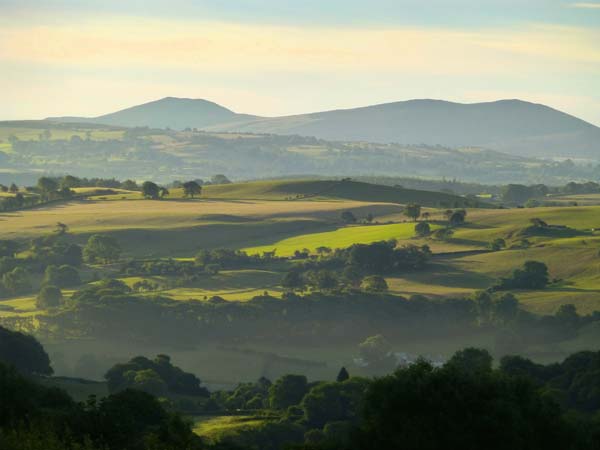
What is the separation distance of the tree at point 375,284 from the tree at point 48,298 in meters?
44.0

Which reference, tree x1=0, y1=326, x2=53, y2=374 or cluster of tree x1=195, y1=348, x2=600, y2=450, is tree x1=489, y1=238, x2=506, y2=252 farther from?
cluster of tree x1=195, y1=348, x2=600, y2=450

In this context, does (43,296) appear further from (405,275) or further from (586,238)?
(586,238)

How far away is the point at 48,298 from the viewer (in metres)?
171

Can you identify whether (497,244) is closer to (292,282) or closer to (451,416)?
(292,282)

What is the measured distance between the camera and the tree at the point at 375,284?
174875 mm

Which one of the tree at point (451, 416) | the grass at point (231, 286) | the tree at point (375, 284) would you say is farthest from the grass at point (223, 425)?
the tree at point (375, 284)

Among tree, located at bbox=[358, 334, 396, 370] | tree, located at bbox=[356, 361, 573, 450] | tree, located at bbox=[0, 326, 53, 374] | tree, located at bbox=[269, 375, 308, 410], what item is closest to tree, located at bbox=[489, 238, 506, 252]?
tree, located at bbox=[358, 334, 396, 370]

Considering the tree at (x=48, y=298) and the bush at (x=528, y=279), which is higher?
the bush at (x=528, y=279)

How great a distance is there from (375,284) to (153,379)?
238 feet

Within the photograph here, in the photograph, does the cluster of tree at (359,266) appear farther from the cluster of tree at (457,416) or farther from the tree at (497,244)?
the cluster of tree at (457,416)

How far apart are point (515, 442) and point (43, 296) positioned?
122750 millimetres

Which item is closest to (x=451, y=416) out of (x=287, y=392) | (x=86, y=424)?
(x=86, y=424)

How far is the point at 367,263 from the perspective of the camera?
188 m

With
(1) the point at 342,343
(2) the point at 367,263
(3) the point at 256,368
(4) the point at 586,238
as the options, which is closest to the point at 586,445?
(3) the point at 256,368
